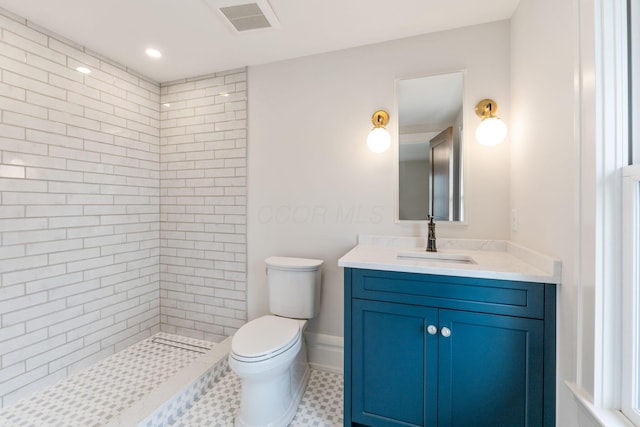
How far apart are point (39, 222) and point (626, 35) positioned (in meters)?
2.91

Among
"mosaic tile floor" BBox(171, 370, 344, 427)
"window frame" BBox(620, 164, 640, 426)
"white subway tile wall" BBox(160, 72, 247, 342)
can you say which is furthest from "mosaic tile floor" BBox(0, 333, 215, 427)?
"window frame" BBox(620, 164, 640, 426)

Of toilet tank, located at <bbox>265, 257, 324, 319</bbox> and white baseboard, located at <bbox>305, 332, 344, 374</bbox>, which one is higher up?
toilet tank, located at <bbox>265, 257, 324, 319</bbox>

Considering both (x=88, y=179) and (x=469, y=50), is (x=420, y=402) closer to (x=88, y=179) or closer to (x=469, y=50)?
Result: (x=469, y=50)

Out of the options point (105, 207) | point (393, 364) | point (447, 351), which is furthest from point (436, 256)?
point (105, 207)

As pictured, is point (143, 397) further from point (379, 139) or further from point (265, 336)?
point (379, 139)

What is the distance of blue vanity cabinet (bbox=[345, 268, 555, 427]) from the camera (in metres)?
1.12

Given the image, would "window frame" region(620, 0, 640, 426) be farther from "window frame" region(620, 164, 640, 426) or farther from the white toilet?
the white toilet

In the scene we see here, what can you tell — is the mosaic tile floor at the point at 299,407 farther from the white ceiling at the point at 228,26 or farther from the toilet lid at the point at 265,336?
the white ceiling at the point at 228,26

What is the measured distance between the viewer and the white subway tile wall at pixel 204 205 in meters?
2.22

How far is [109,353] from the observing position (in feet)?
6.81

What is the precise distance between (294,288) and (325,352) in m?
0.59

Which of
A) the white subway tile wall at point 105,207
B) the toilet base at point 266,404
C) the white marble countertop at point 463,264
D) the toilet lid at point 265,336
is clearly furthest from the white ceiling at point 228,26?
the toilet base at point 266,404

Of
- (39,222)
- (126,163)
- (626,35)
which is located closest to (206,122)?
(126,163)

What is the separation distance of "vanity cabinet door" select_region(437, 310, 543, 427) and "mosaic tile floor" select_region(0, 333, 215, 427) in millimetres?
1774
